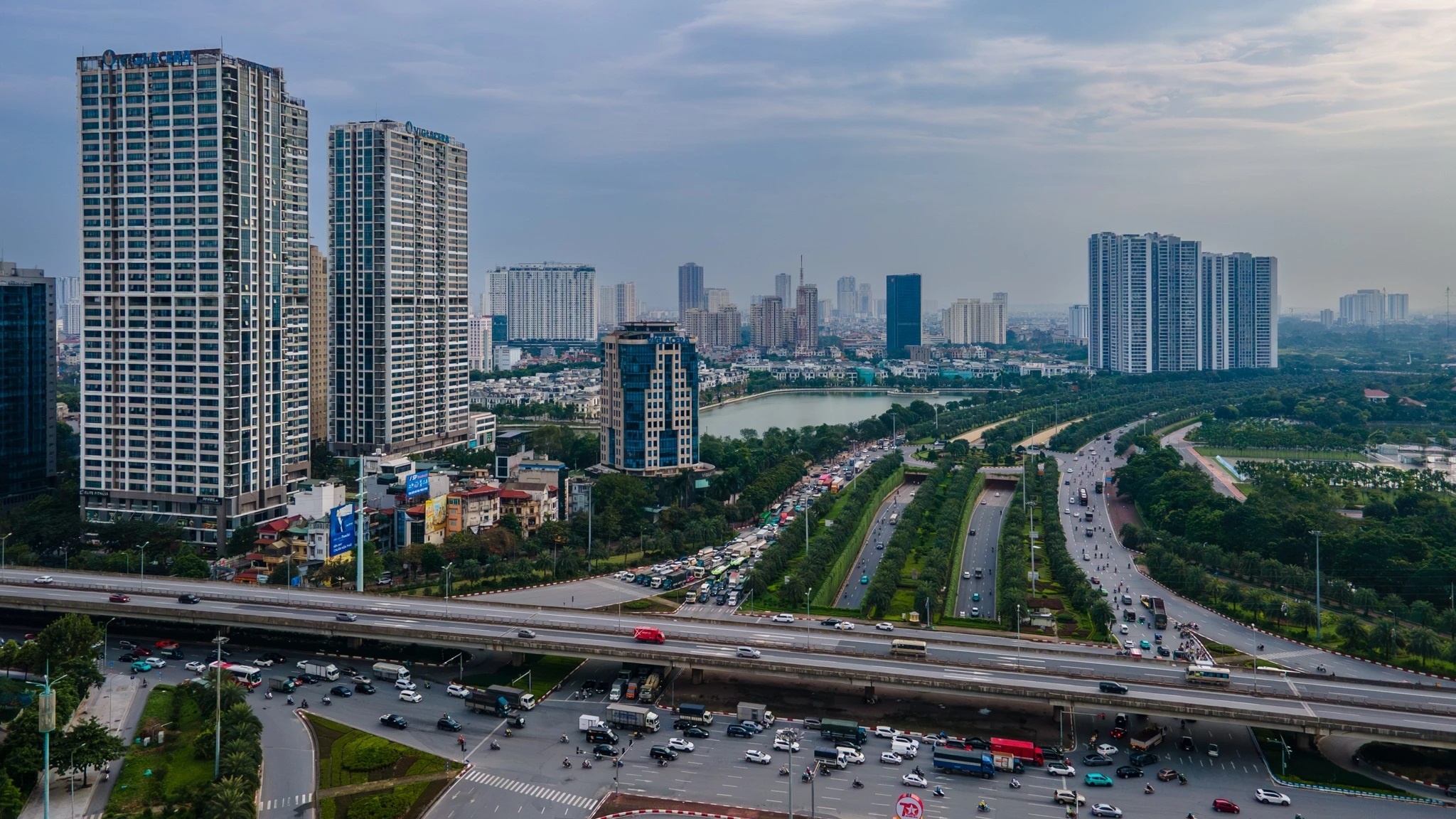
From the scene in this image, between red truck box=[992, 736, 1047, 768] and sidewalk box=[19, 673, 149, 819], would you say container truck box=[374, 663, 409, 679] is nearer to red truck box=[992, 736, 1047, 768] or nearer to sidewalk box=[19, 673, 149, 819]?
sidewalk box=[19, 673, 149, 819]

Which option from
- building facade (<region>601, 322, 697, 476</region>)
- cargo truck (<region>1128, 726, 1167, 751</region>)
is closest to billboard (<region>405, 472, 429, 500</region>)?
building facade (<region>601, 322, 697, 476</region>)

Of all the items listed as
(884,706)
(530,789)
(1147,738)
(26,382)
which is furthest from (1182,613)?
(26,382)

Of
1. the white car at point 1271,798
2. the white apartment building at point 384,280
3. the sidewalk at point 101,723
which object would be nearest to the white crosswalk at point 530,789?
the sidewalk at point 101,723

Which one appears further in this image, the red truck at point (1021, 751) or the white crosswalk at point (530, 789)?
the red truck at point (1021, 751)

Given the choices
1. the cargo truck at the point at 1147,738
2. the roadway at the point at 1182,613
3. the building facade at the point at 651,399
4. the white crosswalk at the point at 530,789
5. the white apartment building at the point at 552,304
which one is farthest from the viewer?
the white apartment building at the point at 552,304

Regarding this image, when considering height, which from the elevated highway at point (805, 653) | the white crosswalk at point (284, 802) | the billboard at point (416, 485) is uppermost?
the billboard at point (416, 485)

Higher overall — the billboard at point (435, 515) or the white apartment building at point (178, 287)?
the white apartment building at point (178, 287)

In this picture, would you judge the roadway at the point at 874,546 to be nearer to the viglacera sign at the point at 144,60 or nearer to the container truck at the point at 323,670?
the container truck at the point at 323,670
